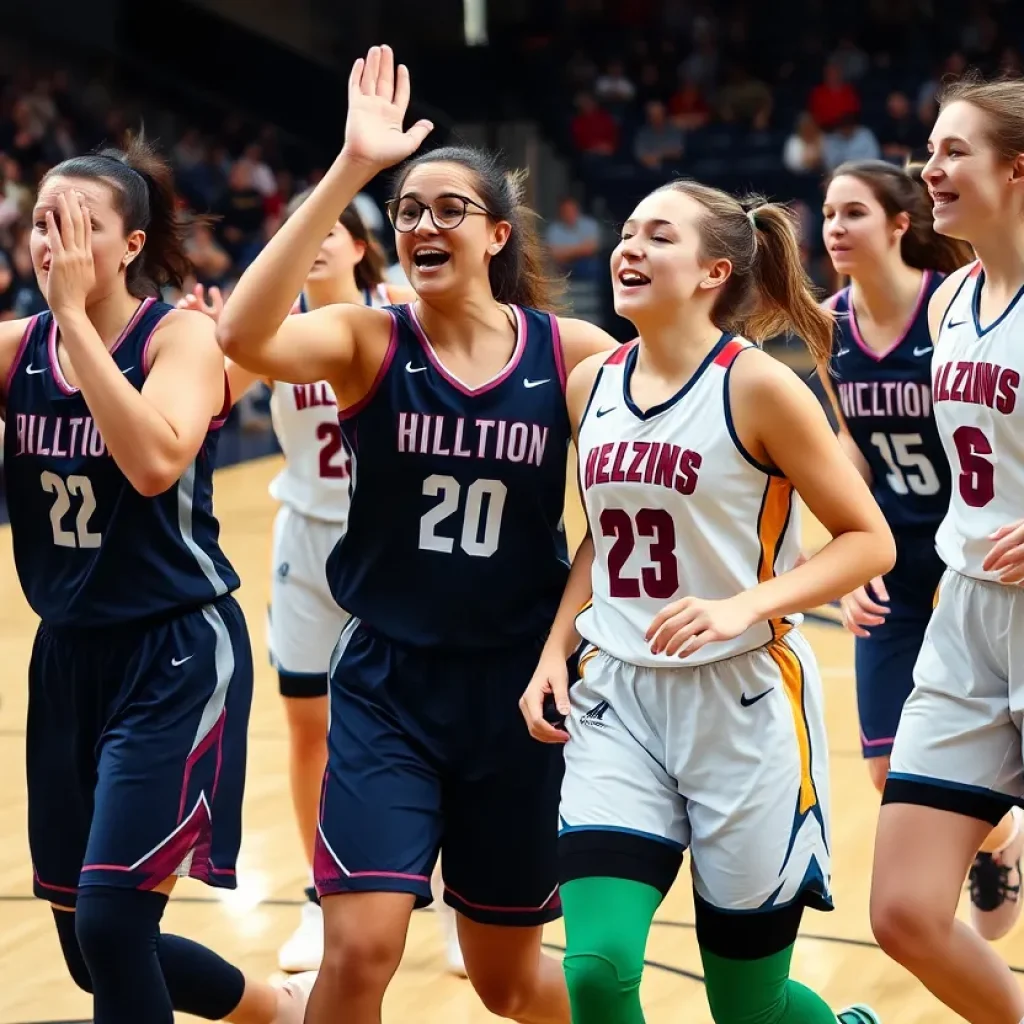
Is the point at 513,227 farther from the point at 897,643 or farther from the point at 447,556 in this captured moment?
the point at 897,643

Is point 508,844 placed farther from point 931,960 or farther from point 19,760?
point 19,760

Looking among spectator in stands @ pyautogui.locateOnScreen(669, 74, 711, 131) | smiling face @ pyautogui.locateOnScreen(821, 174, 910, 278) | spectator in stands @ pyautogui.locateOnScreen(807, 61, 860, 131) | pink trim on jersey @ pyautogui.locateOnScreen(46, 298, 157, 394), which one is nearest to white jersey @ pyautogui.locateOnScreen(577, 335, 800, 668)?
pink trim on jersey @ pyautogui.locateOnScreen(46, 298, 157, 394)

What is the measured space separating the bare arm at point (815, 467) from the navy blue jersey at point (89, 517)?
1.03 metres

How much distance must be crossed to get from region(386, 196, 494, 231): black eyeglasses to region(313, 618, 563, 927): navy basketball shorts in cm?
76

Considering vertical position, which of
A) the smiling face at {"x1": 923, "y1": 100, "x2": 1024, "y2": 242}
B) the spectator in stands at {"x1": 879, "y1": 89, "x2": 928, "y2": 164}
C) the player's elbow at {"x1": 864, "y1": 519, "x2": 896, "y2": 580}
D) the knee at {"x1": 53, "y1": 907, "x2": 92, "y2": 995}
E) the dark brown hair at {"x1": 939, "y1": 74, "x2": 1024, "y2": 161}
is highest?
the spectator in stands at {"x1": 879, "y1": 89, "x2": 928, "y2": 164}

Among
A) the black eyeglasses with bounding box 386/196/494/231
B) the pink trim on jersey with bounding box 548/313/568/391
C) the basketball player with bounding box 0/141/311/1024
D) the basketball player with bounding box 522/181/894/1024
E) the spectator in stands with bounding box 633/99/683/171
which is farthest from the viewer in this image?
the spectator in stands with bounding box 633/99/683/171

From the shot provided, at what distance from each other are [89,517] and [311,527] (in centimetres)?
186

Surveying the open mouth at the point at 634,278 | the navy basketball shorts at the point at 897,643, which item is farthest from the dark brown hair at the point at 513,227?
the navy basketball shorts at the point at 897,643

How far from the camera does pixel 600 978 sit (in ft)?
9.54

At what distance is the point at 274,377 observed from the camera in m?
3.30

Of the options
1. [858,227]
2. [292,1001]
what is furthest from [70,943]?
[858,227]

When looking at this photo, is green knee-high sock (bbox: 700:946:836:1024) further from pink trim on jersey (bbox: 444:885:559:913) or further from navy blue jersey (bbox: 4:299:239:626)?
navy blue jersey (bbox: 4:299:239:626)

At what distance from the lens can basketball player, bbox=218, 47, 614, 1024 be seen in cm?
330

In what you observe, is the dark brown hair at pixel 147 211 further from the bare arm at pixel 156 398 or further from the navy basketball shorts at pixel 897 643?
the navy basketball shorts at pixel 897 643
